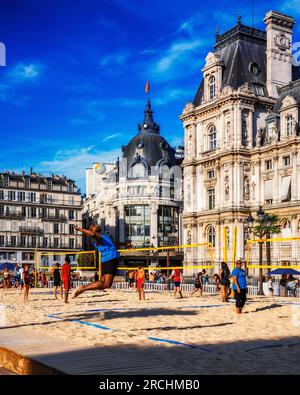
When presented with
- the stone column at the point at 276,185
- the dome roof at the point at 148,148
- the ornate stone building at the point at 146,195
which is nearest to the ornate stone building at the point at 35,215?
the ornate stone building at the point at 146,195


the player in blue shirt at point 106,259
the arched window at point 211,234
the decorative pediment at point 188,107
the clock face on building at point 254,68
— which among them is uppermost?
the clock face on building at point 254,68

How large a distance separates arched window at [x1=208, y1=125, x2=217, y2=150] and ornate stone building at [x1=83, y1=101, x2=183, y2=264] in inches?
858

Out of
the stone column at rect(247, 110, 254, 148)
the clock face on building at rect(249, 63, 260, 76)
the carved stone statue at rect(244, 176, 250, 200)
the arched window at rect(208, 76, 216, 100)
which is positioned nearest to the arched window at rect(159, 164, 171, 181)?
the arched window at rect(208, 76, 216, 100)

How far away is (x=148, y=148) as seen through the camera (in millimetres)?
83812

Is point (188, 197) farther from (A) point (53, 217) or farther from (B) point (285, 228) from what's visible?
(A) point (53, 217)

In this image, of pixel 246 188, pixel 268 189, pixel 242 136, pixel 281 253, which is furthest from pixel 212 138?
pixel 281 253

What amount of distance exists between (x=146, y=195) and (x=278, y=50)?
28851 mm

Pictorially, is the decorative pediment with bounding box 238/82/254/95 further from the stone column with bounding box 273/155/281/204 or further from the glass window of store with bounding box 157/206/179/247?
the glass window of store with bounding box 157/206/179/247

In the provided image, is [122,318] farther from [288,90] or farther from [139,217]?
[139,217]

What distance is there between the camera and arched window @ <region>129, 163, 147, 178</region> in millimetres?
82125

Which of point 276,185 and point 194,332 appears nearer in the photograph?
point 194,332

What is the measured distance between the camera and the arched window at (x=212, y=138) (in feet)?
190

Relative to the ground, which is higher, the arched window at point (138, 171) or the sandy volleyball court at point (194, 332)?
the arched window at point (138, 171)

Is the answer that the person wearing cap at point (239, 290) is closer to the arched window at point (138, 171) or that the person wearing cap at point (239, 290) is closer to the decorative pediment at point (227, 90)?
the decorative pediment at point (227, 90)
